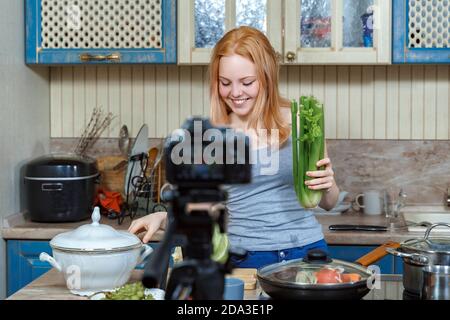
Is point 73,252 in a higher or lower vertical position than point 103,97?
lower

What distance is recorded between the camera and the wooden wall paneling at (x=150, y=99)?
3.57 metres

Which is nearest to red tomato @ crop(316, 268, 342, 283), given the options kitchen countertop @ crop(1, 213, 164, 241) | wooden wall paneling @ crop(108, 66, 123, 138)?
A: kitchen countertop @ crop(1, 213, 164, 241)

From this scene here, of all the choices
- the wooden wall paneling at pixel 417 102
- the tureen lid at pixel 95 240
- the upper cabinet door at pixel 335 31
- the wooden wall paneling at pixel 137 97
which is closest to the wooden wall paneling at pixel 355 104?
the wooden wall paneling at pixel 417 102

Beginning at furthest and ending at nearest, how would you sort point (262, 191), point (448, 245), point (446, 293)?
1. point (262, 191)
2. point (448, 245)
3. point (446, 293)

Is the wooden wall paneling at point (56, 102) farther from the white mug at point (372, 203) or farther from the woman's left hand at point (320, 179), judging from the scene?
the woman's left hand at point (320, 179)

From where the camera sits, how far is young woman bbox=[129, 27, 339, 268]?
196 centimetres

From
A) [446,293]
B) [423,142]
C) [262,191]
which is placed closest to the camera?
[446,293]

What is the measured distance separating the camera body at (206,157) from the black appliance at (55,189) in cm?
232

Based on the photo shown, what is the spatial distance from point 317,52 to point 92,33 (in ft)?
3.18

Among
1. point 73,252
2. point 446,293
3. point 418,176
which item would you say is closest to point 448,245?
point 446,293

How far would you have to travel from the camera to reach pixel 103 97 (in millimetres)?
3600

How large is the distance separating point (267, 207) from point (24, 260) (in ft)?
4.37

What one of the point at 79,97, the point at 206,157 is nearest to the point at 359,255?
the point at 79,97

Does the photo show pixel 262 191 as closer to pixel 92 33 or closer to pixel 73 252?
pixel 73 252
